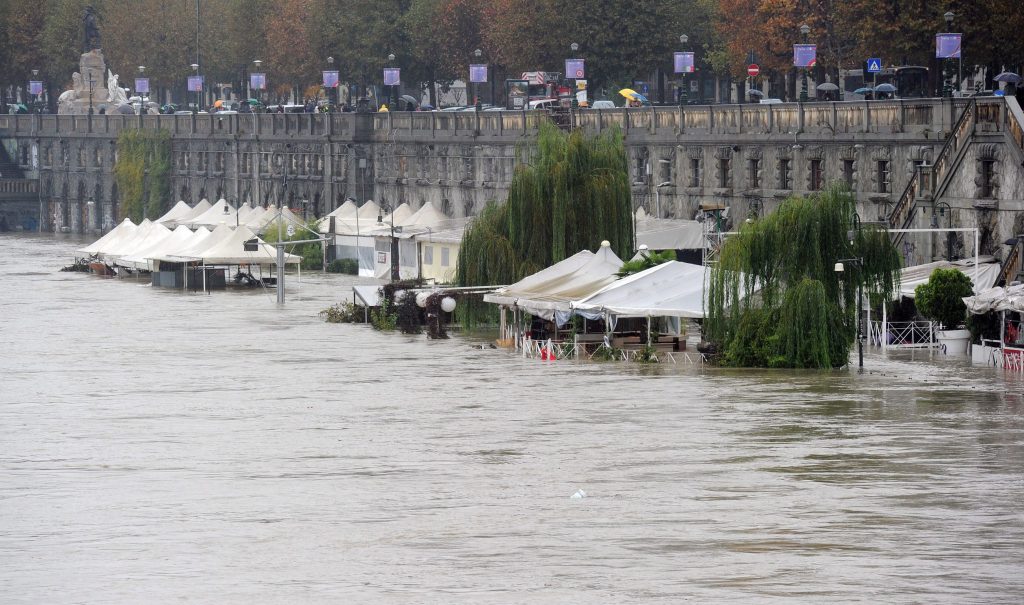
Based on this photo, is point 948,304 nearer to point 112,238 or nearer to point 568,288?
point 568,288

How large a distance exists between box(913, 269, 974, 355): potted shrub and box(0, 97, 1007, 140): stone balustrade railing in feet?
28.2

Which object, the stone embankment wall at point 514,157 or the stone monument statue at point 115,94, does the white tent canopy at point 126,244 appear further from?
the stone monument statue at point 115,94

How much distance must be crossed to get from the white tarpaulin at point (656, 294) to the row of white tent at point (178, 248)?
43.1 metres

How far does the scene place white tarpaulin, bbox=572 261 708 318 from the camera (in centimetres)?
6712

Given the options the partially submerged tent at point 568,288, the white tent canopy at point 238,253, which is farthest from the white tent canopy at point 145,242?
the partially submerged tent at point 568,288

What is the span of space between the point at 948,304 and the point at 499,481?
82.7ft

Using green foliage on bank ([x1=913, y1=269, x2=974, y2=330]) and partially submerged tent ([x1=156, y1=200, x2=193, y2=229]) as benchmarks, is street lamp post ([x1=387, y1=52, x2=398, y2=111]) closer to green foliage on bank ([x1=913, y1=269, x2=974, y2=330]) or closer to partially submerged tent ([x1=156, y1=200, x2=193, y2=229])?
partially submerged tent ([x1=156, y1=200, x2=193, y2=229])

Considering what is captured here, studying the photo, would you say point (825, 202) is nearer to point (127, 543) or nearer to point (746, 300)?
point (746, 300)

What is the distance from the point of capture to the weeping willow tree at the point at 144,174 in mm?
164000

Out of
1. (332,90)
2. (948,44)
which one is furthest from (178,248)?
(332,90)

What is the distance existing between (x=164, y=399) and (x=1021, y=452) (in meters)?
27.1

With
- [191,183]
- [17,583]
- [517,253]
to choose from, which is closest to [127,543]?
[17,583]

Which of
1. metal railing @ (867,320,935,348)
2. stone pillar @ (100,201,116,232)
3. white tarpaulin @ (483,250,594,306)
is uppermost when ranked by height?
stone pillar @ (100,201,116,232)

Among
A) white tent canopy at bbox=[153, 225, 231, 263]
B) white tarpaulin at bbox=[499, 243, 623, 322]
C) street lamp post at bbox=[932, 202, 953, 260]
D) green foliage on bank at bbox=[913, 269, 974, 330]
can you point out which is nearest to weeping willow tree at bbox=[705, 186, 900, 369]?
green foliage on bank at bbox=[913, 269, 974, 330]
